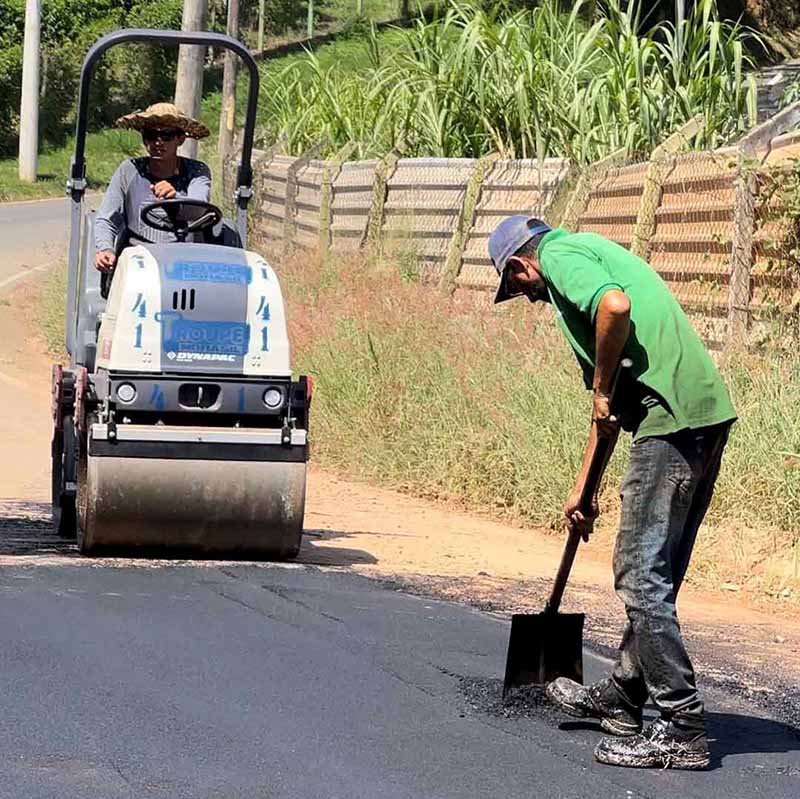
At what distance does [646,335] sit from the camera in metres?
5.68

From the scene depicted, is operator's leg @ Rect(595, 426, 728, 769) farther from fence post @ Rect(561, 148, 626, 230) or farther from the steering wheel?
fence post @ Rect(561, 148, 626, 230)

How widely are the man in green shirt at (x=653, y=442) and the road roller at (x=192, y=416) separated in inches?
125

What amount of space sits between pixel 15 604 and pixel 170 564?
1.25m

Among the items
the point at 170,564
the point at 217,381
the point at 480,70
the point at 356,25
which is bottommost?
the point at 170,564

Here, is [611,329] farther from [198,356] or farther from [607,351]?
[198,356]

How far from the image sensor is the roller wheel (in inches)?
376

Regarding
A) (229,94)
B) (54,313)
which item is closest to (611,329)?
(54,313)

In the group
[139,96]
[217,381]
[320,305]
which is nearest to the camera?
[217,381]

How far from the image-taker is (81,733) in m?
5.72

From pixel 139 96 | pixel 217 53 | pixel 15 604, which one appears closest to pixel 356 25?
pixel 217 53

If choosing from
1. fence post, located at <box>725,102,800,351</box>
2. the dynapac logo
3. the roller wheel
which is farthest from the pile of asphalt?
fence post, located at <box>725,102,800,351</box>

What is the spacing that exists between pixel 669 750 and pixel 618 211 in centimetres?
930

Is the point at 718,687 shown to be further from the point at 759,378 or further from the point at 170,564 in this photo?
the point at 759,378

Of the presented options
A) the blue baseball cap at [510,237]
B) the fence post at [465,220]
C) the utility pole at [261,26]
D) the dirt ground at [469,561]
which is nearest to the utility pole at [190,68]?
the fence post at [465,220]
